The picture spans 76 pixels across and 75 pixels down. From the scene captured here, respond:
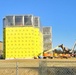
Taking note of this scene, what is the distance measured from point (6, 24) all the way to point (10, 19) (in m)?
3.54

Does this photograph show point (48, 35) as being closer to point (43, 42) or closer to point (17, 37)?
point (43, 42)

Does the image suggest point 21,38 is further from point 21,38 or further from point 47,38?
point 47,38

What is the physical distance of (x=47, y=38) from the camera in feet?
492

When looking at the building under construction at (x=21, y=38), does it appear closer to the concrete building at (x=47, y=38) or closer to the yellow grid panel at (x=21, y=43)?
the yellow grid panel at (x=21, y=43)

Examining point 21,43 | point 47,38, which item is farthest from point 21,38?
point 47,38

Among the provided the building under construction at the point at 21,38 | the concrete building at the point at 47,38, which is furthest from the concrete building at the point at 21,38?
the concrete building at the point at 47,38

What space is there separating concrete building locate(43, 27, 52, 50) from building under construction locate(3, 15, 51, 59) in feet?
76.6

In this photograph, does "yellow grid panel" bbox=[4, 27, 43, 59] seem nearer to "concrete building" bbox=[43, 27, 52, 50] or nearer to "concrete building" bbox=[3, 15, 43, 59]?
"concrete building" bbox=[3, 15, 43, 59]

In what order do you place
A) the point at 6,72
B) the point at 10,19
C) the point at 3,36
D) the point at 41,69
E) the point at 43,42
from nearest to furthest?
the point at 41,69
the point at 6,72
the point at 10,19
the point at 3,36
the point at 43,42

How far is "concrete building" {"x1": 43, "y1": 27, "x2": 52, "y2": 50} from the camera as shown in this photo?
146500mm

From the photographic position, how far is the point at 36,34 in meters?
122

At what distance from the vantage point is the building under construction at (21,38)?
119188 mm

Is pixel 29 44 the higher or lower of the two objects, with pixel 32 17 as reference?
lower

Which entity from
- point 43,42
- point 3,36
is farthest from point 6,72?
point 43,42
